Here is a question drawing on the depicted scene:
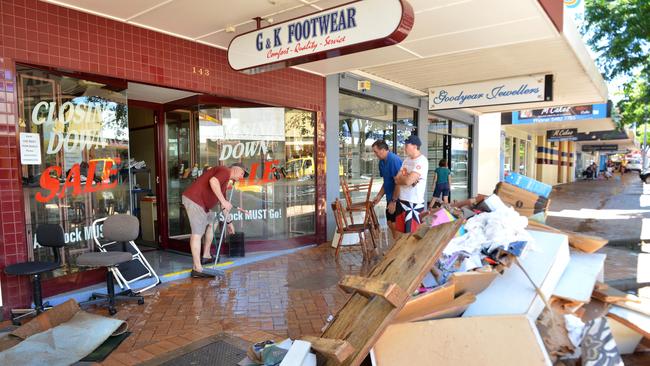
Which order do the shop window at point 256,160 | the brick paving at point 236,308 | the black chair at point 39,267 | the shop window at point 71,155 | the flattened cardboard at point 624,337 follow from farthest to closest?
the shop window at point 256,160
the shop window at point 71,155
the black chair at point 39,267
the brick paving at point 236,308
the flattened cardboard at point 624,337

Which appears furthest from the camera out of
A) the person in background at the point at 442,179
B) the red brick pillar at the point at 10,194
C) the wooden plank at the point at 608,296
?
the person in background at the point at 442,179

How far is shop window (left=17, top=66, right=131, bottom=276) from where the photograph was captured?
13.1ft

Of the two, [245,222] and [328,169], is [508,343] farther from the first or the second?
[328,169]

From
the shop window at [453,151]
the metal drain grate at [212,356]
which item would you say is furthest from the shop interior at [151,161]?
the shop window at [453,151]

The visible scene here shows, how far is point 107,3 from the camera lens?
413 centimetres

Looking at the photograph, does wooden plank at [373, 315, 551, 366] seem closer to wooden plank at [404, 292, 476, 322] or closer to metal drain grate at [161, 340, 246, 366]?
wooden plank at [404, 292, 476, 322]

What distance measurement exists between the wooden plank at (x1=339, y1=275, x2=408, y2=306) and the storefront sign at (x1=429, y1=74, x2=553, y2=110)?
20.4 ft

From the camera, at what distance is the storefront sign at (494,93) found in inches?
281

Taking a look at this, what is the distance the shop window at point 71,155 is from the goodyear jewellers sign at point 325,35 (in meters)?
1.63

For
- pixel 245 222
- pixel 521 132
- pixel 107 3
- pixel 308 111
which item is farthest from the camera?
pixel 521 132

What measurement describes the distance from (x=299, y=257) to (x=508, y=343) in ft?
14.3

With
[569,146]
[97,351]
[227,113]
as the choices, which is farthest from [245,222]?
[569,146]

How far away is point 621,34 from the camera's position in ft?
31.1

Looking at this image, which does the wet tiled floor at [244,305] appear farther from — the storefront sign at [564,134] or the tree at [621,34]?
the storefront sign at [564,134]
